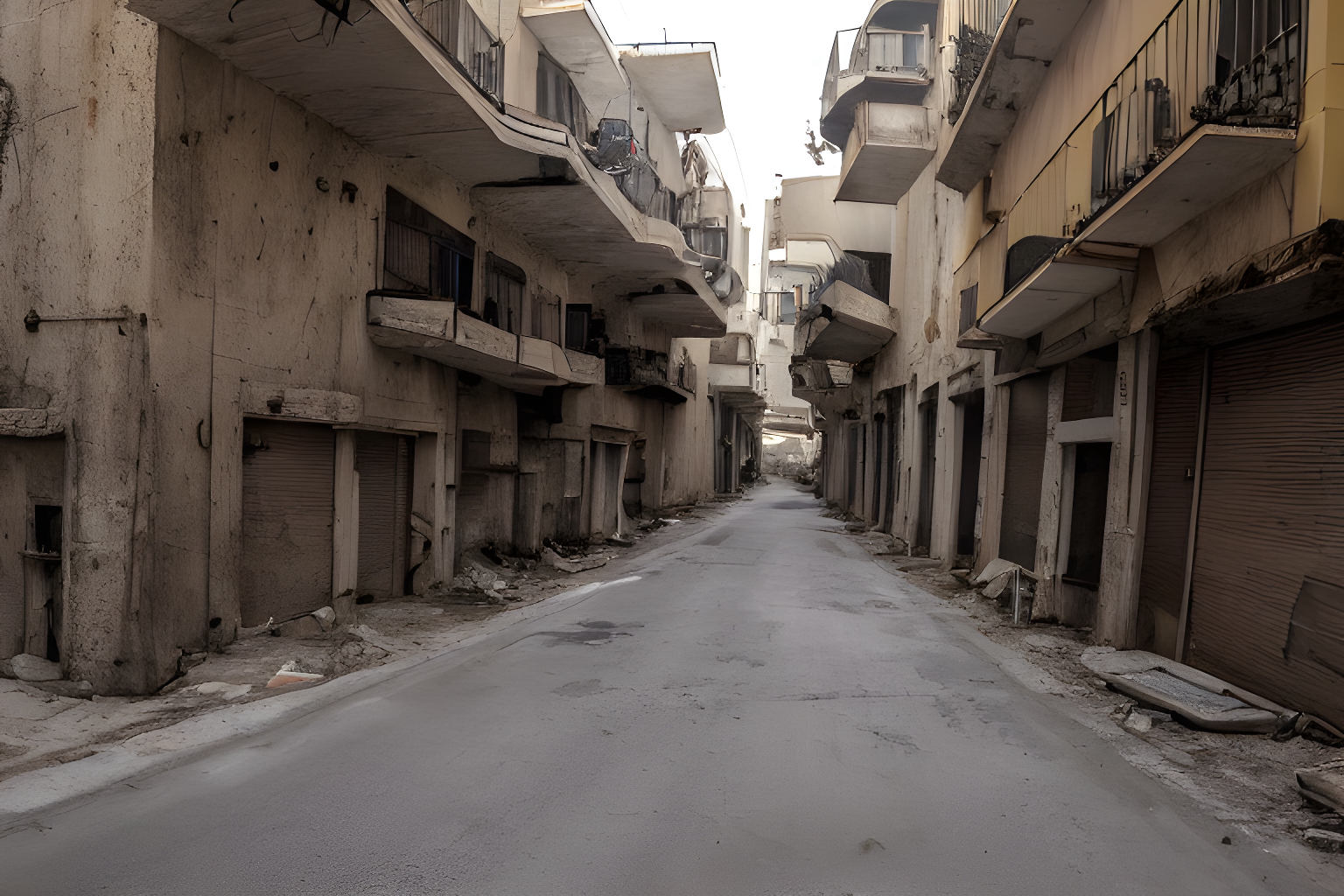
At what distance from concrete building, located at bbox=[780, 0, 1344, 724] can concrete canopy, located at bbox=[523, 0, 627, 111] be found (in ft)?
22.0

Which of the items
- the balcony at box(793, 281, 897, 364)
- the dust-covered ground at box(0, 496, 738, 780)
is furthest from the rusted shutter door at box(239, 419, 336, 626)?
the balcony at box(793, 281, 897, 364)

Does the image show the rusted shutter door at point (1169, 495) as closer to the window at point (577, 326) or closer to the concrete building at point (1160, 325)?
the concrete building at point (1160, 325)

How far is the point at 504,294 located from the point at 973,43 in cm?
874

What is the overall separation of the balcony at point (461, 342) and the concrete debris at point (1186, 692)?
7.78 m

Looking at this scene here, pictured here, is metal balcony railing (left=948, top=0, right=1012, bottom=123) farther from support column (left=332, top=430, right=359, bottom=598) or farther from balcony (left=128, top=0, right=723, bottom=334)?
support column (left=332, top=430, right=359, bottom=598)

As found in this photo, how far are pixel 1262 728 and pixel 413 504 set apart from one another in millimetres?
Result: 9437

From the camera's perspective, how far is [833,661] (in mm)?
7254

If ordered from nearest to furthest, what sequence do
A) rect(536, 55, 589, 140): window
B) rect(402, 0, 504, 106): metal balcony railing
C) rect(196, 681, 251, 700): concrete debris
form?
rect(196, 681, 251, 700): concrete debris, rect(402, 0, 504, 106): metal balcony railing, rect(536, 55, 589, 140): window

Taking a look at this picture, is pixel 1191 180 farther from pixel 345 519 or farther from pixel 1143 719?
pixel 345 519

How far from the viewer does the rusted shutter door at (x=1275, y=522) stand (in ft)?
17.7

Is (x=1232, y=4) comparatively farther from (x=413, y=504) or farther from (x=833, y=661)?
(x=413, y=504)

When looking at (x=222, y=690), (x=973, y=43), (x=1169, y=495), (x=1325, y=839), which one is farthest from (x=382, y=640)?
(x=973, y=43)

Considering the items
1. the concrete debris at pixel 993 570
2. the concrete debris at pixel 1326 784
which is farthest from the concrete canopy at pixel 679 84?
the concrete debris at pixel 1326 784

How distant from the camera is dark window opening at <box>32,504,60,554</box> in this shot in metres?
6.58
